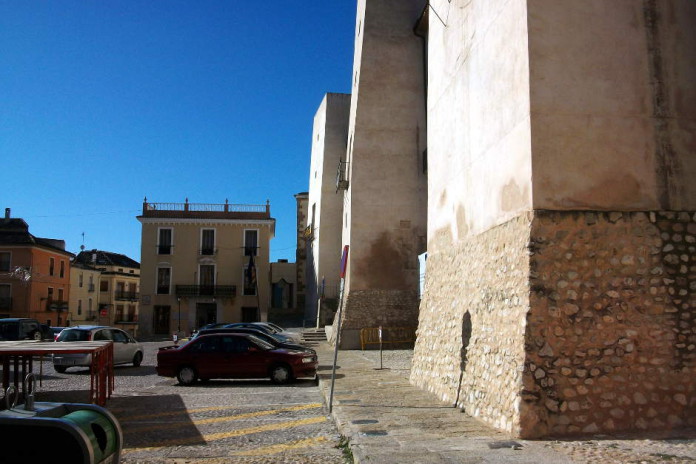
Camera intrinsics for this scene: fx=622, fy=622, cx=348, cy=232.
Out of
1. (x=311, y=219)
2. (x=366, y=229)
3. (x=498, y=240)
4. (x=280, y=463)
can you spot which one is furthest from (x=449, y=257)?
(x=311, y=219)

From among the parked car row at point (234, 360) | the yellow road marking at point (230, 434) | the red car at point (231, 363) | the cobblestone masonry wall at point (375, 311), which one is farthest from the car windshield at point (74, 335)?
the yellow road marking at point (230, 434)

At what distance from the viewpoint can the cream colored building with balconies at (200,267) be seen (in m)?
45.9

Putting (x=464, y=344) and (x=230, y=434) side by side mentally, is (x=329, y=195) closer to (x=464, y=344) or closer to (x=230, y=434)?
(x=464, y=344)

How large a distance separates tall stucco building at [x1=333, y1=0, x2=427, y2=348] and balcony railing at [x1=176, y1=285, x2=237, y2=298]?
21.4 meters

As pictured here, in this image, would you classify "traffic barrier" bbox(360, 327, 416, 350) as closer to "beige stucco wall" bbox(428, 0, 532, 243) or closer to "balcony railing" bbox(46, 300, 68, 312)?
"beige stucco wall" bbox(428, 0, 532, 243)

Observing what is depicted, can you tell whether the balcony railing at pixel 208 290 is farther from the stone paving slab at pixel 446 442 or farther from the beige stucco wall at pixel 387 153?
the stone paving slab at pixel 446 442

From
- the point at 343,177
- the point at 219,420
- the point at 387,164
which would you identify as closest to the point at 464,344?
the point at 219,420

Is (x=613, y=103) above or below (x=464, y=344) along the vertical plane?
above

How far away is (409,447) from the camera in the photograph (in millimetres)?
6773

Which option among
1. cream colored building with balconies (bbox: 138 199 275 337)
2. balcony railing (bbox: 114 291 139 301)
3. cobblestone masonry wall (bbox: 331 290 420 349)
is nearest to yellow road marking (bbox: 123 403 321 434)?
cobblestone masonry wall (bbox: 331 290 420 349)

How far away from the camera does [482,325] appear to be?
897 centimetres

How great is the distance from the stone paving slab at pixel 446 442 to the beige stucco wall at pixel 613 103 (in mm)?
2809

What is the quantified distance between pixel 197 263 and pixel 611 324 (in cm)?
4197

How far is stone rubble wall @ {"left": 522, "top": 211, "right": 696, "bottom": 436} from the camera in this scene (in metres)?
7.17
